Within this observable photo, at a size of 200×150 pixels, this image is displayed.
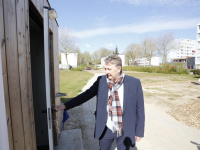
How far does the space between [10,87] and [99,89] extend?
115 cm

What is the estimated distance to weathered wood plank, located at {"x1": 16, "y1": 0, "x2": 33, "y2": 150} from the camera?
1.26 meters

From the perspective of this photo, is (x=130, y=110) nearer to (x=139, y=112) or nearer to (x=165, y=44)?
(x=139, y=112)

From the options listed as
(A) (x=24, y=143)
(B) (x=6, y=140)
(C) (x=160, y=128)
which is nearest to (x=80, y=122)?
(C) (x=160, y=128)

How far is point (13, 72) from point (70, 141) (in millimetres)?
2546

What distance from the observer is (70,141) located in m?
3.12

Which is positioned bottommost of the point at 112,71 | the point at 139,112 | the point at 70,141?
the point at 70,141

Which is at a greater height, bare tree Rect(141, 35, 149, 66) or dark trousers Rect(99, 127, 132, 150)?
bare tree Rect(141, 35, 149, 66)

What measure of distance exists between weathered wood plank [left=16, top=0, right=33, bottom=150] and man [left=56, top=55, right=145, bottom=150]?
504 millimetres

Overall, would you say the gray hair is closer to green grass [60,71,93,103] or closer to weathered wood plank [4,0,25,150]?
weathered wood plank [4,0,25,150]

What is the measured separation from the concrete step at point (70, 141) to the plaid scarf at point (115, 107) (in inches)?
59.6

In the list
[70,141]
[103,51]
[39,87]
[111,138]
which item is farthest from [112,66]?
[103,51]

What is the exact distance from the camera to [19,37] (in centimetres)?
126

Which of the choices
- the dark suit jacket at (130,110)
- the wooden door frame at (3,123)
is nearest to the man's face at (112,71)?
the dark suit jacket at (130,110)

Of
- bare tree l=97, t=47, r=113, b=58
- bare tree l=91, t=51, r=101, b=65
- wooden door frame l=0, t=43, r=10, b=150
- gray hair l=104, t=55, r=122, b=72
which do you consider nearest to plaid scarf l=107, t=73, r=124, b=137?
gray hair l=104, t=55, r=122, b=72
